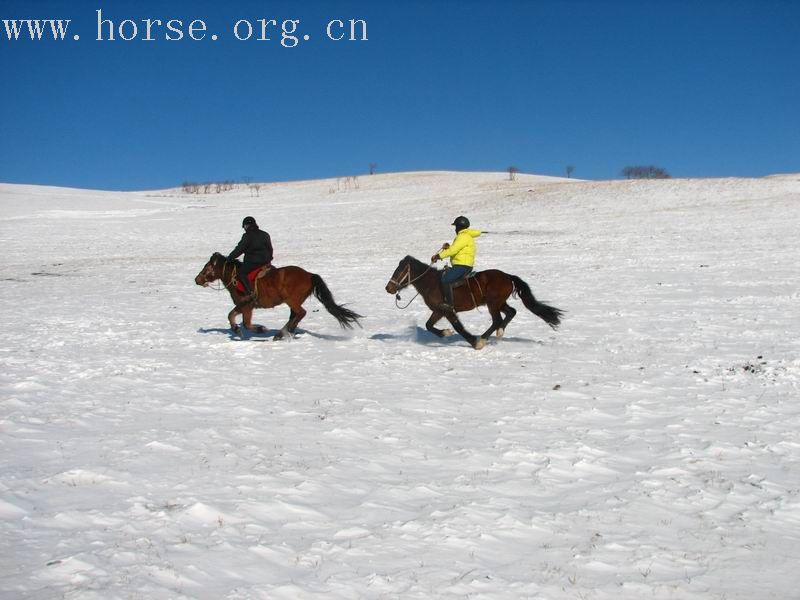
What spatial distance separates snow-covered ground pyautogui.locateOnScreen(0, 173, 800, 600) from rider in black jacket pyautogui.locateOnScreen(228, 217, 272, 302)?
47.5 inches

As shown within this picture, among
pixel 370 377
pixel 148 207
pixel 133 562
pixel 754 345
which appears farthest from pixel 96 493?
pixel 148 207

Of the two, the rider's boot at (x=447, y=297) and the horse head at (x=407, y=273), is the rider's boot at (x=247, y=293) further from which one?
the rider's boot at (x=447, y=297)

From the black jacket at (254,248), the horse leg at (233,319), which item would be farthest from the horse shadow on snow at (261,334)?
the black jacket at (254,248)

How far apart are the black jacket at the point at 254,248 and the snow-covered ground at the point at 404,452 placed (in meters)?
1.66

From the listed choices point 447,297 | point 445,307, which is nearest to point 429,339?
point 445,307

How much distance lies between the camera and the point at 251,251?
1343 centimetres

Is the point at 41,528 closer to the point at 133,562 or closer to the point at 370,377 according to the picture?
the point at 133,562

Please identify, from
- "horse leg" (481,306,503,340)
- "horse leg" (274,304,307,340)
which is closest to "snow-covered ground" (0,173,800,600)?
"horse leg" (481,306,503,340)

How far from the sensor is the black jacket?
13.3 meters

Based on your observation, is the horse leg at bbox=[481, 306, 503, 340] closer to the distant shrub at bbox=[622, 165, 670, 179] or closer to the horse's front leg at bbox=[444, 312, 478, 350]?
the horse's front leg at bbox=[444, 312, 478, 350]

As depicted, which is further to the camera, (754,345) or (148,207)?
(148,207)

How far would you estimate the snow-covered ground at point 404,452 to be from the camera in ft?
15.2

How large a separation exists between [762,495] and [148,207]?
71.2 meters

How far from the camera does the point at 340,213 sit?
54.7m
